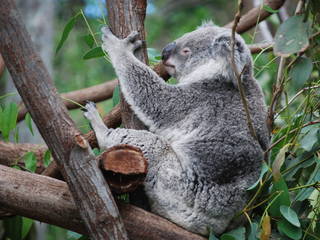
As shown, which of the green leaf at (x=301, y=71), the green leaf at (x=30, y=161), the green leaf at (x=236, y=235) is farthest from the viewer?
the green leaf at (x=30, y=161)

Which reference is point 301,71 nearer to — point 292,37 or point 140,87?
point 292,37

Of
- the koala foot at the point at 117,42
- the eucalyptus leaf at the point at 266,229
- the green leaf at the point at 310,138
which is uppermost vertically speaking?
the koala foot at the point at 117,42

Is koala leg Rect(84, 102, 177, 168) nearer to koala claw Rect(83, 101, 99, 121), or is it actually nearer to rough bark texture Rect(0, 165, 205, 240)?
koala claw Rect(83, 101, 99, 121)

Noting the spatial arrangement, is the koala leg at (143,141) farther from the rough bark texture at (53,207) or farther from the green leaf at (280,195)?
the green leaf at (280,195)

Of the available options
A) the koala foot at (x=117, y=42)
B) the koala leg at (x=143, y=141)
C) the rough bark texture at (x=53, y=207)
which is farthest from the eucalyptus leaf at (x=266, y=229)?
the koala foot at (x=117, y=42)

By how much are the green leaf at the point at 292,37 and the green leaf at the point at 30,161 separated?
2.31 m

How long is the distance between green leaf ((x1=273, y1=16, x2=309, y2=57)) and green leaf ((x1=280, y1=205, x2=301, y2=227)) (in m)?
1.05

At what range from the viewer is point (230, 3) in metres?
11.9

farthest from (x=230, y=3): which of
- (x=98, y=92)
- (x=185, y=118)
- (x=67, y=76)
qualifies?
(x=185, y=118)

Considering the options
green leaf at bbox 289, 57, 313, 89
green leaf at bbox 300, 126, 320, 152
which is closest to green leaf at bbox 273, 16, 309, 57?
green leaf at bbox 289, 57, 313, 89

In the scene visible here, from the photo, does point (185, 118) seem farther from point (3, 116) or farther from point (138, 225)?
point (3, 116)

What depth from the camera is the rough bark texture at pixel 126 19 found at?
339cm

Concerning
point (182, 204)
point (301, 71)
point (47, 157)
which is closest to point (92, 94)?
point (47, 157)

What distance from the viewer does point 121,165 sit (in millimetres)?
2844
